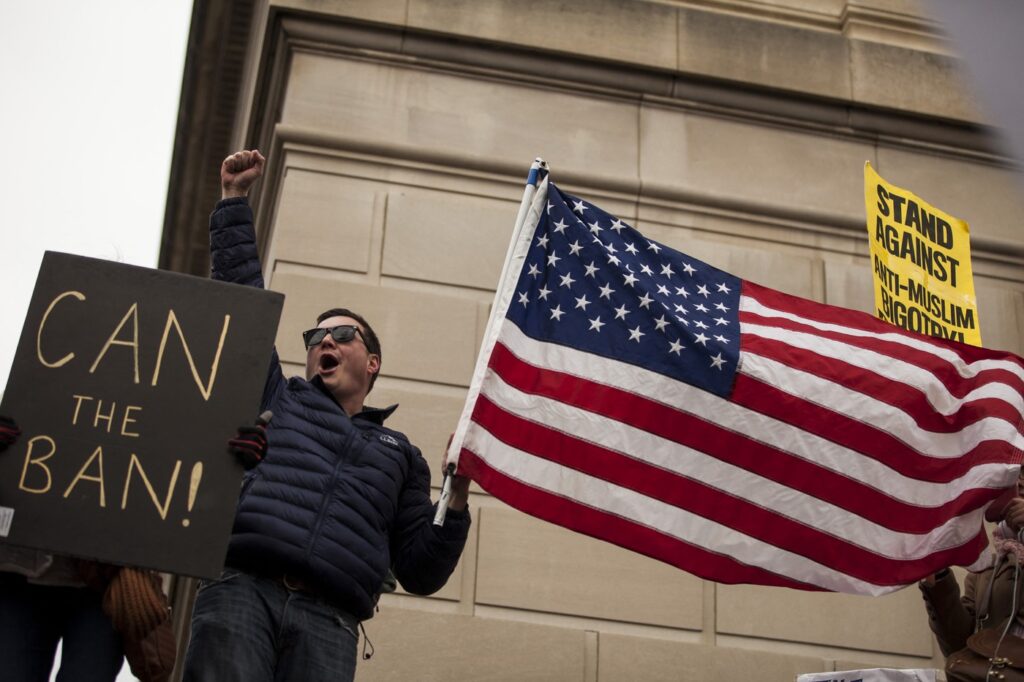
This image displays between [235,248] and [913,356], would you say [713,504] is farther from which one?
[235,248]

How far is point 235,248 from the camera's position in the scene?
5629 mm

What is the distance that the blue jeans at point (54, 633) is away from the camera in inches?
178

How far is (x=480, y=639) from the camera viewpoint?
24.6ft

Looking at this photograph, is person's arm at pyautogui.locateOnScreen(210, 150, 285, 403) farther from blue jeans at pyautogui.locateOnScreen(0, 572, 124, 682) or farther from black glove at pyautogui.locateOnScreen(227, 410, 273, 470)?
blue jeans at pyautogui.locateOnScreen(0, 572, 124, 682)

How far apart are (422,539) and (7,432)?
1.55 meters

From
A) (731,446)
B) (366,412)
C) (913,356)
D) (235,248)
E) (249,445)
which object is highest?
(913,356)

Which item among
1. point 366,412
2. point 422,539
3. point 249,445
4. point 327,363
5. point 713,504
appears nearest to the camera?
point 249,445

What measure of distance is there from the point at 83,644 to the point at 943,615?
3568mm

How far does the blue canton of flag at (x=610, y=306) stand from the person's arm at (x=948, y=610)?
48.7 inches

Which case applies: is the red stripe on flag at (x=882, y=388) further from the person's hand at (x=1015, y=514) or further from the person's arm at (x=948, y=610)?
the person's arm at (x=948, y=610)

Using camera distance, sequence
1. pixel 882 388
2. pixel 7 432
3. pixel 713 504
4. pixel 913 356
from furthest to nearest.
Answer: pixel 913 356 → pixel 882 388 → pixel 713 504 → pixel 7 432

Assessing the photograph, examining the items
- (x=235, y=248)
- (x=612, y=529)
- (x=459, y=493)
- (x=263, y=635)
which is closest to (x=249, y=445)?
(x=263, y=635)

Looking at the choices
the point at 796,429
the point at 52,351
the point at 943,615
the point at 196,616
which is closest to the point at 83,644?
the point at 196,616

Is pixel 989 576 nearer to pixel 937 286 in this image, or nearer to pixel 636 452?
pixel 636 452
